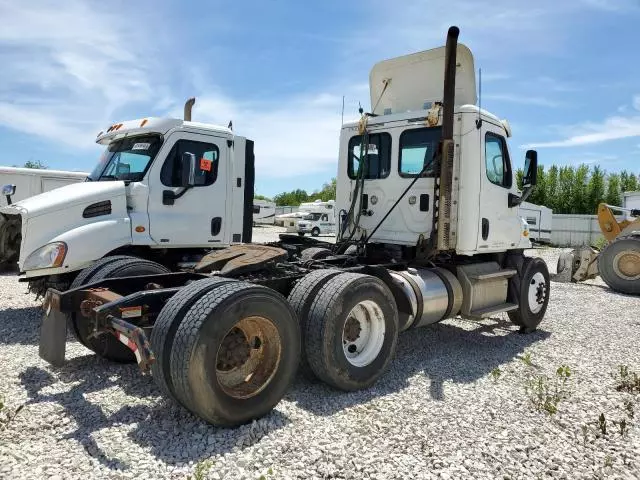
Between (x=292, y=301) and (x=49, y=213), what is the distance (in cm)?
374

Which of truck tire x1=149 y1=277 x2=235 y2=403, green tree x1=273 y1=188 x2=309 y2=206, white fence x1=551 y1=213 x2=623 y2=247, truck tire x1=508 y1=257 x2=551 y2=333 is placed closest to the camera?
truck tire x1=149 y1=277 x2=235 y2=403

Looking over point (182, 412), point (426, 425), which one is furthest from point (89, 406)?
point (426, 425)

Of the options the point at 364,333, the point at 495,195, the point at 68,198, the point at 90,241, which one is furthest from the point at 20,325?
the point at 495,195

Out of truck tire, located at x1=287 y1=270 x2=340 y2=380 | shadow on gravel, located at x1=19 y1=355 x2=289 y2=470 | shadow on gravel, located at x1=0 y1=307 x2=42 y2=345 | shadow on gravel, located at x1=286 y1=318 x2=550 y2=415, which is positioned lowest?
shadow on gravel, located at x1=286 y1=318 x2=550 y2=415

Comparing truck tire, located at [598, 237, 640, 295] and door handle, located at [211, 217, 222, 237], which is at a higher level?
door handle, located at [211, 217, 222, 237]

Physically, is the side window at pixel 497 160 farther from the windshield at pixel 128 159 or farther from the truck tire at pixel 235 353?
the windshield at pixel 128 159

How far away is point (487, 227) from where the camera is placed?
7105 mm

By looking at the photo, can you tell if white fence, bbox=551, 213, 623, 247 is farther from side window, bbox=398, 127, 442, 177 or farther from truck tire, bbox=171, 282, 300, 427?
truck tire, bbox=171, 282, 300, 427

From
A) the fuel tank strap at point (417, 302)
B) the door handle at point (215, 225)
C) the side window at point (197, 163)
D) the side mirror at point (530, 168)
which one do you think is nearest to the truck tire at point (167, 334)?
the fuel tank strap at point (417, 302)

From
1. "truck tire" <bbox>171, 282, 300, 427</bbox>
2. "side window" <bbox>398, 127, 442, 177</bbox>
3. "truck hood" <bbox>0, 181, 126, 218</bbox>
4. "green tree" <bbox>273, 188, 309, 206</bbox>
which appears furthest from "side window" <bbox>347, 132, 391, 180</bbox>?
"green tree" <bbox>273, 188, 309, 206</bbox>

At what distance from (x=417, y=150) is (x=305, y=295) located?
122 inches

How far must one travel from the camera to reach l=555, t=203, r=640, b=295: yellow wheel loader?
1305cm

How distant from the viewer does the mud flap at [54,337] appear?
4281 mm

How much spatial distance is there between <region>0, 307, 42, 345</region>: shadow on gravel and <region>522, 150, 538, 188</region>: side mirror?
6930mm
